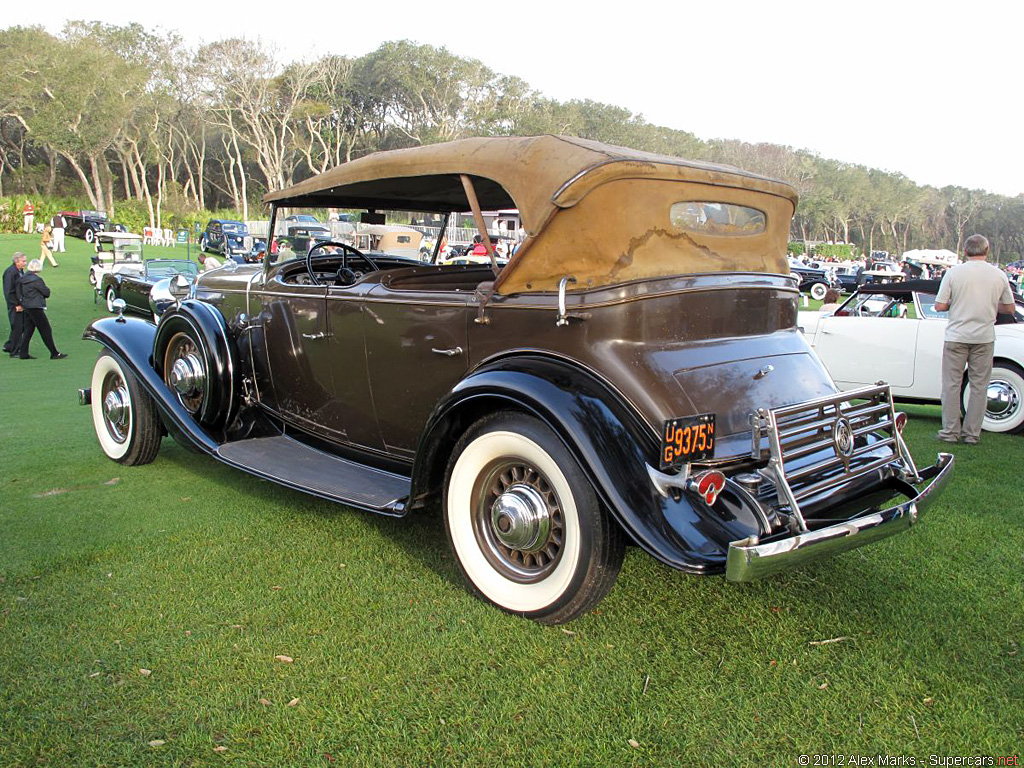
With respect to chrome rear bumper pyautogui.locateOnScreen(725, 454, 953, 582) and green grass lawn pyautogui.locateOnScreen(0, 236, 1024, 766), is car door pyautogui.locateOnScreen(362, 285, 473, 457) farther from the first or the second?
chrome rear bumper pyautogui.locateOnScreen(725, 454, 953, 582)

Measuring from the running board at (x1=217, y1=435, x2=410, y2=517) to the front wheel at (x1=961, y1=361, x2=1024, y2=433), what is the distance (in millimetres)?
5833

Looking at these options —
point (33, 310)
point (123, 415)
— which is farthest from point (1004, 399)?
point (33, 310)

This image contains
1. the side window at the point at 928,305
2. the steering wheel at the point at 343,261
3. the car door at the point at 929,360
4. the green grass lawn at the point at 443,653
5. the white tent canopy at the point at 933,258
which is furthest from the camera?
the white tent canopy at the point at 933,258

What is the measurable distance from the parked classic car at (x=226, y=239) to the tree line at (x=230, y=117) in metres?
13.0

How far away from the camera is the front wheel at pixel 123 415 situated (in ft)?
18.0

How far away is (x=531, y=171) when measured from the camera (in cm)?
335

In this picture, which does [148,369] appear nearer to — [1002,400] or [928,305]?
[1002,400]

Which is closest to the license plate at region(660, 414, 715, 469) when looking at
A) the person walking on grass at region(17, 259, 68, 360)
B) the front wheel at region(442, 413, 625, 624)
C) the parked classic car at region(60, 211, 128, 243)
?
the front wheel at region(442, 413, 625, 624)

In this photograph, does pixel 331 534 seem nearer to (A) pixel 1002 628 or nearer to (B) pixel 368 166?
(B) pixel 368 166

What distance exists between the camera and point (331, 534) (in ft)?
13.9

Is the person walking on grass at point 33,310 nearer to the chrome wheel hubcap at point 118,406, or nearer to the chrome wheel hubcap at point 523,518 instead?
the chrome wheel hubcap at point 118,406

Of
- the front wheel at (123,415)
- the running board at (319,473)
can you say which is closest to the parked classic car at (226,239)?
the front wheel at (123,415)

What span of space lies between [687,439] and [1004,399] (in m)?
5.91

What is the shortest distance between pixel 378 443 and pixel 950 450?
484 centimetres
